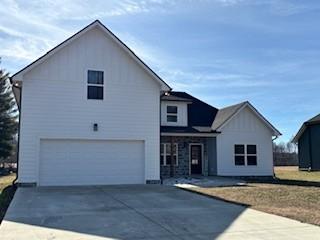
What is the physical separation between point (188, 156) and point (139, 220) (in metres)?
17.0

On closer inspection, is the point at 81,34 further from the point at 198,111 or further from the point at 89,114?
the point at 198,111

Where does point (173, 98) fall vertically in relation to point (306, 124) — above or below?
above

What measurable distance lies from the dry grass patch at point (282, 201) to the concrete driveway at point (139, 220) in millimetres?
577

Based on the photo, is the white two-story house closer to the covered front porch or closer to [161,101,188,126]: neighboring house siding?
the covered front porch

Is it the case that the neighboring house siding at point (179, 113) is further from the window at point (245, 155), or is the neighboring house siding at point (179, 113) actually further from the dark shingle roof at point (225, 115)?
the window at point (245, 155)

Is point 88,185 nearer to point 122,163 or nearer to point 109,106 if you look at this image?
point 122,163

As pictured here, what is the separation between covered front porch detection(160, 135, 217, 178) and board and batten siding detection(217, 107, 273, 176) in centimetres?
55

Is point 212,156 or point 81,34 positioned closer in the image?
point 81,34

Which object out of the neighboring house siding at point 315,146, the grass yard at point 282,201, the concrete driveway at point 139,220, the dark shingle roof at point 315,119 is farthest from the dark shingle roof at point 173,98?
the neighboring house siding at point 315,146

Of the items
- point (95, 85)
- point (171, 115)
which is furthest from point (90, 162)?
point (171, 115)

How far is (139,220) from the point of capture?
9.45m

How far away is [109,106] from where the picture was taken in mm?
18938

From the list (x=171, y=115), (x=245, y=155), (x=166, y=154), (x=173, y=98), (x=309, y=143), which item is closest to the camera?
(x=166, y=154)

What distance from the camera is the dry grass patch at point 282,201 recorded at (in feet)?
34.2
